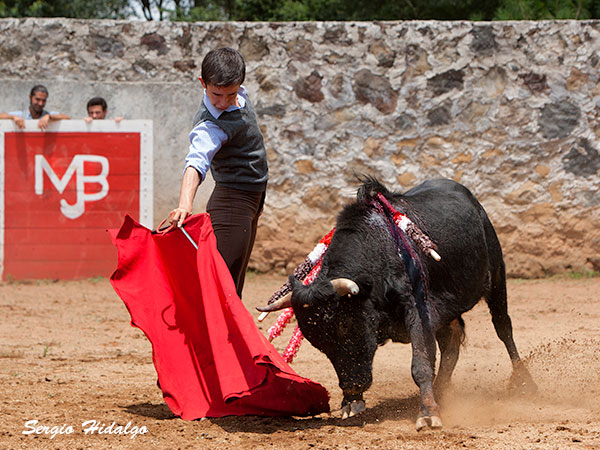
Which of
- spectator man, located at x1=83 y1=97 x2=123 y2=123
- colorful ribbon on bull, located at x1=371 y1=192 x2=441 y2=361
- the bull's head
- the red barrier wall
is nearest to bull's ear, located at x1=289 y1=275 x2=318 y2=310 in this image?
the bull's head

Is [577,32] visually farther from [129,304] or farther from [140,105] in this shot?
[129,304]

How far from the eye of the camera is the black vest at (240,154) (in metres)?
3.83

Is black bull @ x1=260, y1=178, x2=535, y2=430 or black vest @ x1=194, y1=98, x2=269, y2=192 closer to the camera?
black bull @ x1=260, y1=178, x2=535, y2=430

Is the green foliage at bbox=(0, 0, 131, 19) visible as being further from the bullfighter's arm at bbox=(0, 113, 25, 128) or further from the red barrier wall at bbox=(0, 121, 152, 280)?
the red barrier wall at bbox=(0, 121, 152, 280)

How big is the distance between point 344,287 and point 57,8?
13982 millimetres

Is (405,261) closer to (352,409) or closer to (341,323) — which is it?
(341,323)

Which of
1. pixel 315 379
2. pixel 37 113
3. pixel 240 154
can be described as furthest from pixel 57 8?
pixel 240 154

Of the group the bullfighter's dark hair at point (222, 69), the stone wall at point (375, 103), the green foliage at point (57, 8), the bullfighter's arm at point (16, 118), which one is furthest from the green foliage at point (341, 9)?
the bullfighter's dark hair at point (222, 69)

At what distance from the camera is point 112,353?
17.8 ft

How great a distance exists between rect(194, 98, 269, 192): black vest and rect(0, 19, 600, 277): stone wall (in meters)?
4.18

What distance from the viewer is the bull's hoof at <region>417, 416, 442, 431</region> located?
3.43 meters

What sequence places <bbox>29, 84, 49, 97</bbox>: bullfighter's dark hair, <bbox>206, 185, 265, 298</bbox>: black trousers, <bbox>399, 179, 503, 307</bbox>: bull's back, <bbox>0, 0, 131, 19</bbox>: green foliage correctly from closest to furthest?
1. <bbox>206, 185, 265, 298</bbox>: black trousers
2. <bbox>399, 179, 503, 307</bbox>: bull's back
3. <bbox>29, 84, 49, 97</bbox>: bullfighter's dark hair
4. <bbox>0, 0, 131, 19</bbox>: green foliage

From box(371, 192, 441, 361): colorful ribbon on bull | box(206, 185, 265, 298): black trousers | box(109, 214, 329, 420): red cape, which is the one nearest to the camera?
box(109, 214, 329, 420): red cape

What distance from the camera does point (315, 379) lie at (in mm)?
4645
